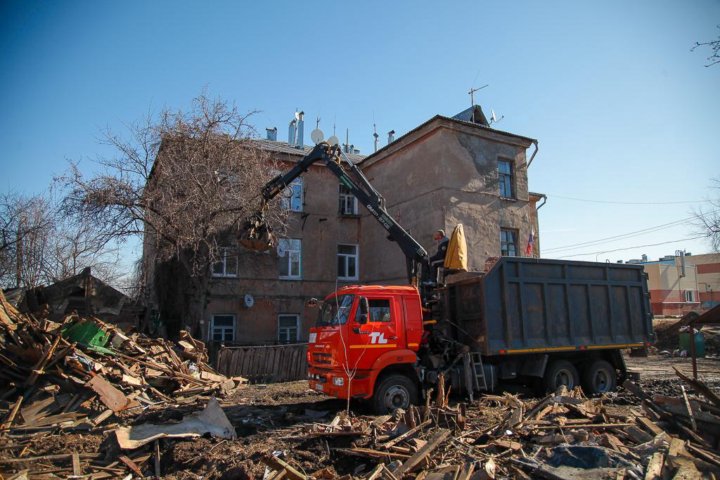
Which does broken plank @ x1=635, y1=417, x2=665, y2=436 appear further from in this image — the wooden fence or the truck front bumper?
the wooden fence

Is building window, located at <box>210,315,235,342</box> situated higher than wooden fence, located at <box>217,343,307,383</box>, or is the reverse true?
building window, located at <box>210,315,235,342</box>

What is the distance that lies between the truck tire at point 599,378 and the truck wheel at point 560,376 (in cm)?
25

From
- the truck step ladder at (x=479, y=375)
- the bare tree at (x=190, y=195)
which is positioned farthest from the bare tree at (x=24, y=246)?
the truck step ladder at (x=479, y=375)

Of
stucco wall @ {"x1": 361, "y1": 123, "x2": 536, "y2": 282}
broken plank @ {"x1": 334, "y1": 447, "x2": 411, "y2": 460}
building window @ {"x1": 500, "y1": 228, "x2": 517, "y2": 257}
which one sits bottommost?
broken plank @ {"x1": 334, "y1": 447, "x2": 411, "y2": 460}

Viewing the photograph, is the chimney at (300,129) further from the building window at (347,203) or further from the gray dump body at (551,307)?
the gray dump body at (551,307)

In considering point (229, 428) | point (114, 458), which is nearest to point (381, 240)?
point (229, 428)

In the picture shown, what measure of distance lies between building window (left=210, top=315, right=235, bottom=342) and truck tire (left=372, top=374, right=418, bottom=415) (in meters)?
11.7

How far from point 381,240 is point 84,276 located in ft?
39.1

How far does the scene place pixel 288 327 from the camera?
1989 centimetres

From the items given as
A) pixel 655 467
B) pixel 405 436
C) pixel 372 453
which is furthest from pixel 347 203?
pixel 655 467

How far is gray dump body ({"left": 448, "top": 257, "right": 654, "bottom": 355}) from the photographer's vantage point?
9.59 metres

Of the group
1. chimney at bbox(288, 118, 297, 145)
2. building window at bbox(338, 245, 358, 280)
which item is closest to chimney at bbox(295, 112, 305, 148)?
chimney at bbox(288, 118, 297, 145)

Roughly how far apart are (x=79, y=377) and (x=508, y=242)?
1550 cm

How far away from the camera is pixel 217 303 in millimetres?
18609
